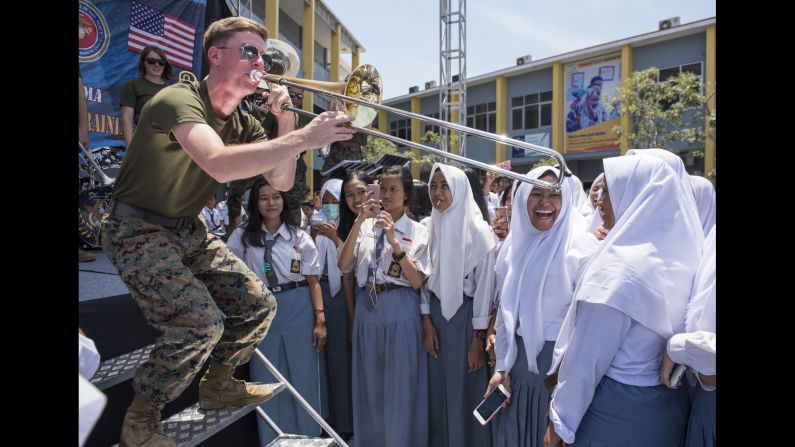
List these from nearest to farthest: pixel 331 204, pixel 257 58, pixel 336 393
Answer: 1. pixel 257 58
2. pixel 336 393
3. pixel 331 204

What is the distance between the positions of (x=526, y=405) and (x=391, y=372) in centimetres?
131

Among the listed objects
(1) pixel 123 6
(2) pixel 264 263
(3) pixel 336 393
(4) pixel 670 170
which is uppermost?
(1) pixel 123 6

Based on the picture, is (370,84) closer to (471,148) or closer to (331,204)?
(331,204)

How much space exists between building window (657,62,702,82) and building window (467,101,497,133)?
28.6ft

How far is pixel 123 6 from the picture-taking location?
19.3ft

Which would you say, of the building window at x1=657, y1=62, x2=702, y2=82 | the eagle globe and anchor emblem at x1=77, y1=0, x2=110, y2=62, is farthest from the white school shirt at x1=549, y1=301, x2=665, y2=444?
the building window at x1=657, y1=62, x2=702, y2=82

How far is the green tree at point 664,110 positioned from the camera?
64.5 ft

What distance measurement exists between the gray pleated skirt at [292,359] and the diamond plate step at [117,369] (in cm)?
134

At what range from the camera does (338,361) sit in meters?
4.96

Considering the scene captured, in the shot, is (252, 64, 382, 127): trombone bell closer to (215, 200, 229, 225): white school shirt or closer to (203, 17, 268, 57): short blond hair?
(203, 17, 268, 57): short blond hair

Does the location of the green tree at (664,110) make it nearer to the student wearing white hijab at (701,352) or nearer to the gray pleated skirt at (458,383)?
the gray pleated skirt at (458,383)
